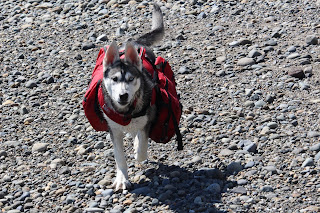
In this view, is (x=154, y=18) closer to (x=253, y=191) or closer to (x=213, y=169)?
(x=213, y=169)

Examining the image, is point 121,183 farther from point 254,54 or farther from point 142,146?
point 254,54

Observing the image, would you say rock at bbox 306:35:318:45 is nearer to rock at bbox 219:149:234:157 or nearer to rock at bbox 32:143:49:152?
rock at bbox 219:149:234:157

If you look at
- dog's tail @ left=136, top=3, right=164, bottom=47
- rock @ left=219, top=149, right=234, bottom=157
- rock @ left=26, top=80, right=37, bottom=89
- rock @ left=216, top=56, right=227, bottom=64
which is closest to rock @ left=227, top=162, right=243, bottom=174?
rock @ left=219, top=149, right=234, bottom=157

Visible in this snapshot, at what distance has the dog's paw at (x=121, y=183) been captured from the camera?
731 centimetres

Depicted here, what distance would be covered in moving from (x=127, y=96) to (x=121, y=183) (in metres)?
1.14

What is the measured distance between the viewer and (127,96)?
6.80 metres

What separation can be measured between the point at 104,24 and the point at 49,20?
5.25 feet

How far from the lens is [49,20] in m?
14.1

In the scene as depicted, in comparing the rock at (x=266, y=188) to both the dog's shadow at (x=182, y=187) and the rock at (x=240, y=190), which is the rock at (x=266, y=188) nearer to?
the rock at (x=240, y=190)

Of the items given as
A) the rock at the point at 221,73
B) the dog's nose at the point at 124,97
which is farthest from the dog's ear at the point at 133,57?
the rock at the point at 221,73

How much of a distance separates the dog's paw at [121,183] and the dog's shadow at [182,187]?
94mm

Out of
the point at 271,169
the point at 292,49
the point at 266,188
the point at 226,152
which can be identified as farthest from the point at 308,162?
the point at 292,49

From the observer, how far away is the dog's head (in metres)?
6.85

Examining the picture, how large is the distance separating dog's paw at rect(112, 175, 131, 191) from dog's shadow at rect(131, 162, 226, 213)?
3.7 inches
